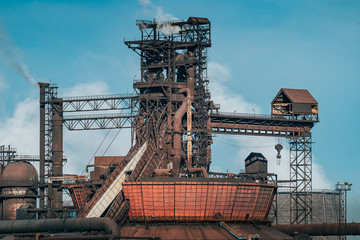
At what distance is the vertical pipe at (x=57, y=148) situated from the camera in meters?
121

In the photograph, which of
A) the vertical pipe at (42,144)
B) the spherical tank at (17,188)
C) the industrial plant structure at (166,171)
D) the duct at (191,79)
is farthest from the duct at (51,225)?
the spherical tank at (17,188)

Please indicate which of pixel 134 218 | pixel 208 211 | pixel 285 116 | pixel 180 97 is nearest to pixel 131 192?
pixel 134 218

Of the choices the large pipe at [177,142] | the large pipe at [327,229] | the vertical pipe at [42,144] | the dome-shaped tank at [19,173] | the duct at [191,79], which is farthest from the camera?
the dome-shaped tank at [19,173]

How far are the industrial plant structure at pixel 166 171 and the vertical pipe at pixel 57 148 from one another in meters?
0.19

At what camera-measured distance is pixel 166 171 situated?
331ft

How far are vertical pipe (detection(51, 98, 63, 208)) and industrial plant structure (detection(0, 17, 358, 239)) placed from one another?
186mm

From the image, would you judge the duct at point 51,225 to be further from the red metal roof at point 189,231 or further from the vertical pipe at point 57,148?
the vertical pipe at point 57,148

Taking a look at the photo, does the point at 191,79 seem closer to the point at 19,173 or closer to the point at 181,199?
the point at 181,199

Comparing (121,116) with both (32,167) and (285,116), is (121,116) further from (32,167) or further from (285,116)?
(285,116)

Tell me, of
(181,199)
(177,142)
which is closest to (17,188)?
(177,142)

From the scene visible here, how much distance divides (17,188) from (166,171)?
124 ft

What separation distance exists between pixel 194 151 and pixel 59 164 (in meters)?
26.6

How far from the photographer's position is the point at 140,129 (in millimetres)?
111750

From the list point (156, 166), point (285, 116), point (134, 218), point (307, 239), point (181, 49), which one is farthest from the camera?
point (285, 116)
